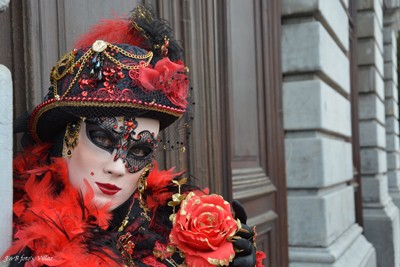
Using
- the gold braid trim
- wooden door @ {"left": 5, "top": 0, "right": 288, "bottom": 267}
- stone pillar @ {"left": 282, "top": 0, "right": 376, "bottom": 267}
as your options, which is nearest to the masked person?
the gold braid trim

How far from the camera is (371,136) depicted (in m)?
7.54

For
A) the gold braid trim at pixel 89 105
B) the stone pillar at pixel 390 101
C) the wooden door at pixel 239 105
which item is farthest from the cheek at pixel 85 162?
the stone pillar at pixel 390 101

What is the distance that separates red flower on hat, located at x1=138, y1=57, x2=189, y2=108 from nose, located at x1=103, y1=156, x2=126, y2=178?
0.80ft

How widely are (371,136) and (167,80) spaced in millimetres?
6498

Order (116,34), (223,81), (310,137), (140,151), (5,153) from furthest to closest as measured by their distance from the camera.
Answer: (310,137) → (223,81) → (116,34) → (140,151) → (5,153)

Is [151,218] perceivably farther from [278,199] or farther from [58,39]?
[278,199]

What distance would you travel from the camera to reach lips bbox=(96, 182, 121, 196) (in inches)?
61.1

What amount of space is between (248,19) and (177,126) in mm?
2258

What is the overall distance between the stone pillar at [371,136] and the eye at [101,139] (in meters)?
6.38

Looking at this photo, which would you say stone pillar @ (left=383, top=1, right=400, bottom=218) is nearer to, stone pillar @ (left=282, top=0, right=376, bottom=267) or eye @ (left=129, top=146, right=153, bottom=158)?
stone pillar @ (left=282, top=0, right=376, bottom=267)

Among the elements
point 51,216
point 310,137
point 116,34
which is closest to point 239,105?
point 310,137

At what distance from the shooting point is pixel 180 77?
169 cm

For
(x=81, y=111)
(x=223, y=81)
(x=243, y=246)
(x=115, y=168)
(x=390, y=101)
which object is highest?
(x=390, y=101)

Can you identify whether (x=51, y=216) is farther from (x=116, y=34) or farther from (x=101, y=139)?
(x=116, y=34)
